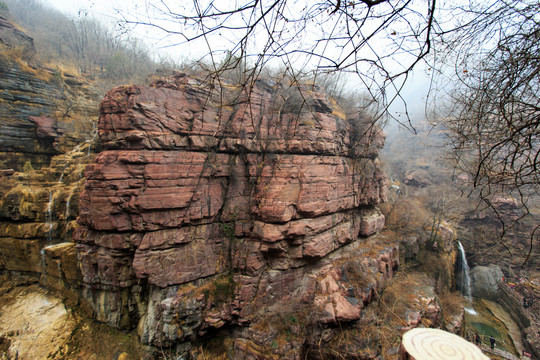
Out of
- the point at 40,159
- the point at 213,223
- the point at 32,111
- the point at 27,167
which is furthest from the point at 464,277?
the point at 32,111

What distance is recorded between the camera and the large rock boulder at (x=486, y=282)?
17453mm

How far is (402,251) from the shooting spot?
15.3 meters

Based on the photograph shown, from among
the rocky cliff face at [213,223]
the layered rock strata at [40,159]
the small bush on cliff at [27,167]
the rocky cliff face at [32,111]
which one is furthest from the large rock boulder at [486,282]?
the small bush on cliff at [27,167]

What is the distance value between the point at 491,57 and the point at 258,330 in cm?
983

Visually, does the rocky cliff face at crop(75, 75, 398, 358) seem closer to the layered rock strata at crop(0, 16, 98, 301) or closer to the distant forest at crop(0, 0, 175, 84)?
the layered rock strata at crop(0, 16, 98, 301)

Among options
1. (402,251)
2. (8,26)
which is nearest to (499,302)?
(402,251)

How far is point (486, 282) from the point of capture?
58.1 feet

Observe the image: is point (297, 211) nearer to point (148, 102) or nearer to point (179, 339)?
point (179, 339)

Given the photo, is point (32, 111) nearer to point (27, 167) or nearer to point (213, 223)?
point (27, 167)

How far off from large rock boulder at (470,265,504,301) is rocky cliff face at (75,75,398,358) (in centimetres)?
1367

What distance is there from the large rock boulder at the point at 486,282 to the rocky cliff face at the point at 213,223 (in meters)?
13.7

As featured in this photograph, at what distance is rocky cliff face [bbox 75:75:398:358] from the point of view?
8.10 m

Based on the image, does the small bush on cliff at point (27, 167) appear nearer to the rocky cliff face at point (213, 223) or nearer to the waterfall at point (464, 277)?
the rocky cliff face at point (213, 223)

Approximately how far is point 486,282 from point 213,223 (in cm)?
2168
